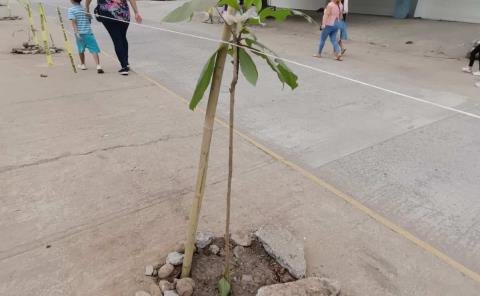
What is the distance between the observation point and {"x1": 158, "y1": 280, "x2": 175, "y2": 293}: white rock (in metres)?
2.15

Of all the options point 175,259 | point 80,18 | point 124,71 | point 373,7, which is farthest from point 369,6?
point 175,259

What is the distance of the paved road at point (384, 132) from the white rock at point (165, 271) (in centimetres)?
179

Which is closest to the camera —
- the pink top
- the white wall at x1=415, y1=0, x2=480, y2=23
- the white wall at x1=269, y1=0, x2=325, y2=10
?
the pink top

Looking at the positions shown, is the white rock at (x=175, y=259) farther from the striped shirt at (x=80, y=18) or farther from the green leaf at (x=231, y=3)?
the striped shirt at (x=80, y=18)

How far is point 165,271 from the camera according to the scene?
2283 mm

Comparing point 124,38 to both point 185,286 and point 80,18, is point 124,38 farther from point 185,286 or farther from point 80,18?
point 185,286

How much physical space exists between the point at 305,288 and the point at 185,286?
0.70 metres

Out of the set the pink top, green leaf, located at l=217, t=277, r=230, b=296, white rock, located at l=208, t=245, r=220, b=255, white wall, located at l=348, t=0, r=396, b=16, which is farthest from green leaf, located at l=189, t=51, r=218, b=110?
white wall, located at l=348, t=0, r=396, b=16

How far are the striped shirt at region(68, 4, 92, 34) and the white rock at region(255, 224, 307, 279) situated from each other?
538cm

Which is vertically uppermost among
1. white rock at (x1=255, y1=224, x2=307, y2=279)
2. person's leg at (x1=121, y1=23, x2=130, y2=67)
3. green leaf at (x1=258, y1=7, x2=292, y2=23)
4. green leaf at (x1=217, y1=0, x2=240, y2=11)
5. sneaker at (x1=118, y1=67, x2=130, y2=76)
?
green leaf at (x1=217, y1=0, x2=240, y2=11)

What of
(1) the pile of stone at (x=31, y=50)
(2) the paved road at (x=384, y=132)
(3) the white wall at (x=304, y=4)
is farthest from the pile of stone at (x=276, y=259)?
(3) the white wall at (x=304, y=4)

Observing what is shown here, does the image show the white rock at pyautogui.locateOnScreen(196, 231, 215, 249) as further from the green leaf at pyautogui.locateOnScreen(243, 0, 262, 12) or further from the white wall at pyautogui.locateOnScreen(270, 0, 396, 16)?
the white wall at pyautogui.locateOnScreen(270, 0, 396, 16)

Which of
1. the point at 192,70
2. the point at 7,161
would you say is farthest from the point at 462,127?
the point at 7,161

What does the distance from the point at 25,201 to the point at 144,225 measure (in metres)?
1.11
